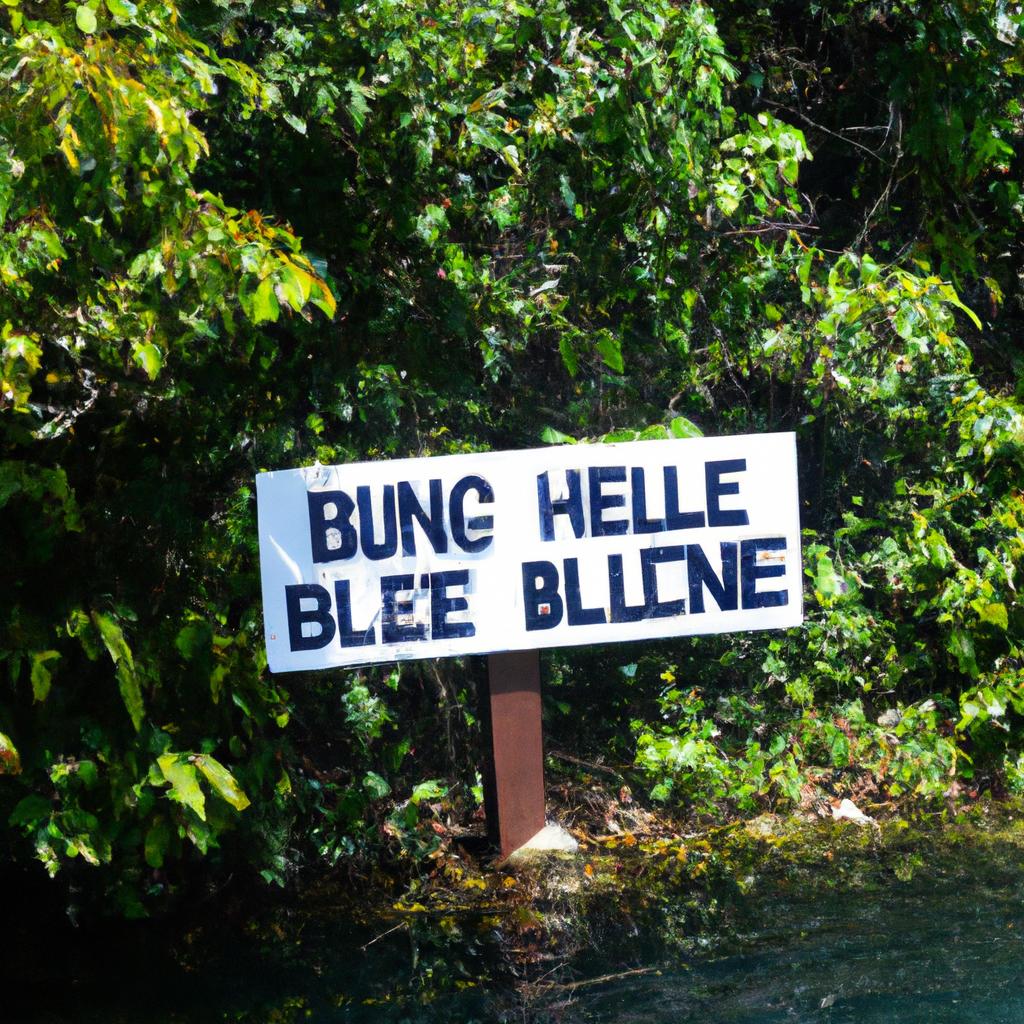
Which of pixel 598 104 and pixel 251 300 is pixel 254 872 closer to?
pixel 251 300

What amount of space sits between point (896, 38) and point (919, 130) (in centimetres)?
44

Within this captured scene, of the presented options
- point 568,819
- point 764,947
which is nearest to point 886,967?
point 764,947

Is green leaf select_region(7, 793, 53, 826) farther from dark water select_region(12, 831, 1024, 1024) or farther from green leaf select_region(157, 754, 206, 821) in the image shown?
dark water select_region(12, 831, 1024, 1024)

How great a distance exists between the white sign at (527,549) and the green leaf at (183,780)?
1.53 feet

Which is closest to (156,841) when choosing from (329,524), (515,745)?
(329,524)

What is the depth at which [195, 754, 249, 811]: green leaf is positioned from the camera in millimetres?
3486

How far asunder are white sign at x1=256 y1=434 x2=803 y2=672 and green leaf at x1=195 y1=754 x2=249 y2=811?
0.44 m

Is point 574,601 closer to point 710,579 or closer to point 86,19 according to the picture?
point 710,579

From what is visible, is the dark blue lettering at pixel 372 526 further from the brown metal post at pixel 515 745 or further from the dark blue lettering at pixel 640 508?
the dark blue lettering at pixel 640 508

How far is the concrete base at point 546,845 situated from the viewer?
428cm

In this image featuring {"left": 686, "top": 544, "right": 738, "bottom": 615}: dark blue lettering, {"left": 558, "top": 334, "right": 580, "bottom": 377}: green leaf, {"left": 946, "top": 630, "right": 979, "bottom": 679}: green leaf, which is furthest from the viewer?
{"left": 946, "top": 630, "right": 979, "bottom": 679}: green leaf

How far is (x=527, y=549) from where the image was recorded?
4051 mm

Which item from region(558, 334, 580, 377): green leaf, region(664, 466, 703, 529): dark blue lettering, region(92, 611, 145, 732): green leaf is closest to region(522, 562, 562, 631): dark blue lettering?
region(664, 466, 703, 529): dark blue lettering

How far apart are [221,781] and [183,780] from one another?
4.0 inches
